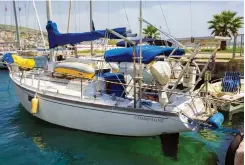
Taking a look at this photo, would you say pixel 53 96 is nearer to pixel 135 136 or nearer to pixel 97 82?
pixel 97 82

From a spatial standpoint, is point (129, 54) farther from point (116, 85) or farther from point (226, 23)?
point (226, 23)

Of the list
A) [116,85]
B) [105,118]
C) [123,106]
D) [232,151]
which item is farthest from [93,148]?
[232,151]

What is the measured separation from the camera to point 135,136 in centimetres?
926

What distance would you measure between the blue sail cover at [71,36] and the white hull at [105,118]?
7.68ft

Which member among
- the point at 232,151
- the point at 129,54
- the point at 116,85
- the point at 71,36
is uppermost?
the point at 71,36

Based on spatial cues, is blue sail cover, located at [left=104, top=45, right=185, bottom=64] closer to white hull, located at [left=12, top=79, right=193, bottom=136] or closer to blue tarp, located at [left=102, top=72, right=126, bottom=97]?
blue tarp, located at [left=102, top=72, right=126, bottom=97]

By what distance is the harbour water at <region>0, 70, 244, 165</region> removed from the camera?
8666 millimetres

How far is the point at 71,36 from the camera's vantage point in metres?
10.9

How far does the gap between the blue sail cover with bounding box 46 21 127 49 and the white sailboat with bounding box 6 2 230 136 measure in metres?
1.05

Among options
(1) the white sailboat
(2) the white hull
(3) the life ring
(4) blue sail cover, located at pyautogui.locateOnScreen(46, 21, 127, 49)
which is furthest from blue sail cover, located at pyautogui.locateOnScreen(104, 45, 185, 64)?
(3) the life ring

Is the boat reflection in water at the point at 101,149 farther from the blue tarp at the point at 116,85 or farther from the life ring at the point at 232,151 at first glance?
the blue tarp at the point at 116,85

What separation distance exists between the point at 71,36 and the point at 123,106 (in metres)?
3.78

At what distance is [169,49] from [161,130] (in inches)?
118

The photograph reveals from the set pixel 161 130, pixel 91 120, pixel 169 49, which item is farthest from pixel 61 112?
pixel 169 49
